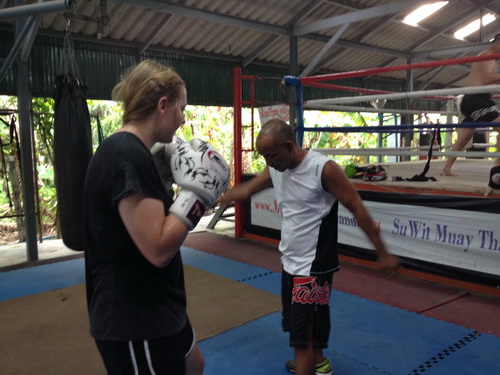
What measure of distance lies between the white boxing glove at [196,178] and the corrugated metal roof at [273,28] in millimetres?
3976

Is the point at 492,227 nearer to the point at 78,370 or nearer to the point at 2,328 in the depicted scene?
the point at 78,370

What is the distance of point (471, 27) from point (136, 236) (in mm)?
10579

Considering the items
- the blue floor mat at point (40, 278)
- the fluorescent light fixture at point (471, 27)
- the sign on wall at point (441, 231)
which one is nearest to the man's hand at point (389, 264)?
the sign on wall at point (441, 231)

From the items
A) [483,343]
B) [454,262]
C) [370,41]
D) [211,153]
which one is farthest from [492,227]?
[370,41]

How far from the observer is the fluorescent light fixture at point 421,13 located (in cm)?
803

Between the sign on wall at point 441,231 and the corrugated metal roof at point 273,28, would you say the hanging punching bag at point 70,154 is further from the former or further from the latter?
the sign on wall at point 441,231

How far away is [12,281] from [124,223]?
361 centimetres

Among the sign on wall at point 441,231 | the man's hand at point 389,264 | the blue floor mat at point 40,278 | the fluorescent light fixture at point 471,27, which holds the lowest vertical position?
the blue floor mat at point 40,278

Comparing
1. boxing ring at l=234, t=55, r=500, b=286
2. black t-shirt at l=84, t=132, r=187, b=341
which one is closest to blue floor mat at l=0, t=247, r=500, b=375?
boxing ring at l=234, t=55, r=500, b=286

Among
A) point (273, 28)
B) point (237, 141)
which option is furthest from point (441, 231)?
point (273, 28)

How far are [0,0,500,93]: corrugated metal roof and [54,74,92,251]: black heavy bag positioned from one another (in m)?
1.43

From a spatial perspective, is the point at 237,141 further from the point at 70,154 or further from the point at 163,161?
the point at 163,161

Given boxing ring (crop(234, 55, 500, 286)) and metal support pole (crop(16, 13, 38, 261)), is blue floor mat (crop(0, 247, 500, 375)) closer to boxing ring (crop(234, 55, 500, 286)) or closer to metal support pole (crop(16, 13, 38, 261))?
boxing ring (crop(234, 55, 500, 286))

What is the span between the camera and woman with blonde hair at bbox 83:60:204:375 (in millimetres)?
928
